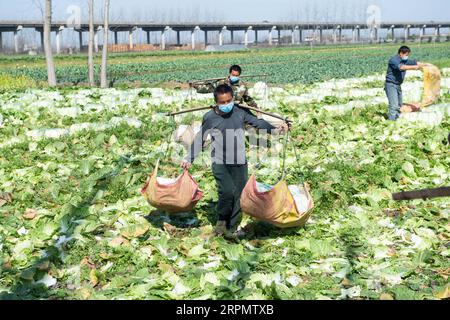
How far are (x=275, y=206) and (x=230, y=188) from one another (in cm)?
67

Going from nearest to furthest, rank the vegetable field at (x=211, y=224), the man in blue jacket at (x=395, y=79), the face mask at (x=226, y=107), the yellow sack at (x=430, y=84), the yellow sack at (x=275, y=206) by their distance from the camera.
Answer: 1. the vegetable field at (x=211, y=224)
2. the yellow sack at (x=275, y=206)
3. the face mask at (x=226, y=107)
4. the man in blue jacket at (x=395, y=79)
5. the yellow sack at (x=430, y=84)

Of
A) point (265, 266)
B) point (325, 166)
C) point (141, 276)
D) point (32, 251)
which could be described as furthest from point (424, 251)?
point (32, 251)

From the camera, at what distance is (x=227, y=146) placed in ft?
19.3

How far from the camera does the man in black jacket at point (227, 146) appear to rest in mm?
5848

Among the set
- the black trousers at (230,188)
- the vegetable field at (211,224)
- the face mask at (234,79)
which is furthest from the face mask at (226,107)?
the face mask at (234,79)

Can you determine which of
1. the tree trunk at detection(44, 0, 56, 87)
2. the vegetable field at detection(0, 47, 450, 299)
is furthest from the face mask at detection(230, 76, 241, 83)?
the tree trunk at detection(44, 0, 56, 87)

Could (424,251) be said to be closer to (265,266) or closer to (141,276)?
(265,266)

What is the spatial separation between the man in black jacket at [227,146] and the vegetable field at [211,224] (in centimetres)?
41

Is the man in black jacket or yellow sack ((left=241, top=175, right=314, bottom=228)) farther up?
the man in black jacket

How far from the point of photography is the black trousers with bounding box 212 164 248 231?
6.01 metres

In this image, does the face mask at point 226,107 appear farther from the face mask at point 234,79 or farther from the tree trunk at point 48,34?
the tree trunk at point 48,34

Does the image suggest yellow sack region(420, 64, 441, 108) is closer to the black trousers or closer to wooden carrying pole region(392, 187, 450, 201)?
the black trousers

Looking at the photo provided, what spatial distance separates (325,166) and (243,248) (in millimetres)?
2966

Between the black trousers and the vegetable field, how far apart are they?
31 cm
